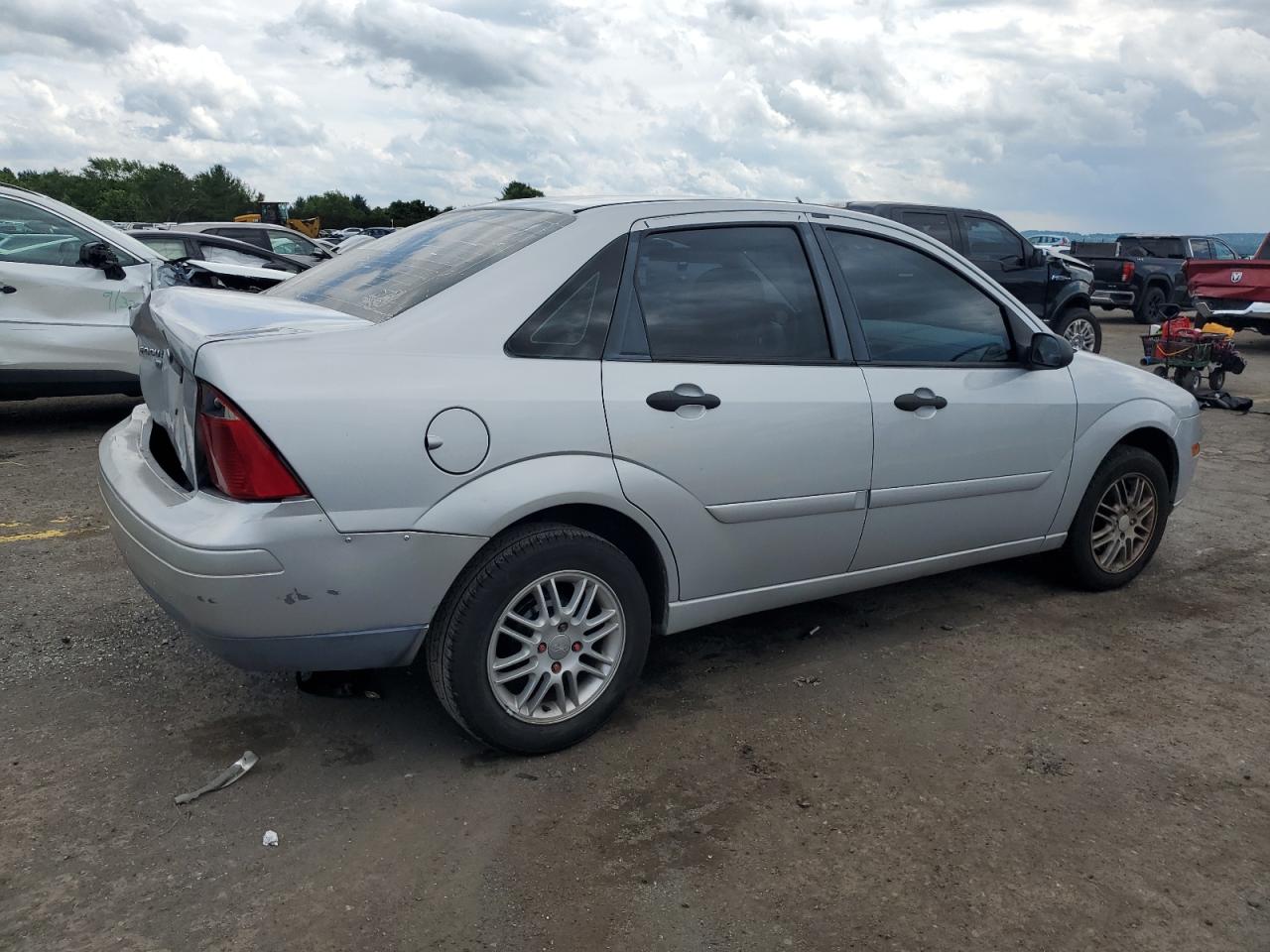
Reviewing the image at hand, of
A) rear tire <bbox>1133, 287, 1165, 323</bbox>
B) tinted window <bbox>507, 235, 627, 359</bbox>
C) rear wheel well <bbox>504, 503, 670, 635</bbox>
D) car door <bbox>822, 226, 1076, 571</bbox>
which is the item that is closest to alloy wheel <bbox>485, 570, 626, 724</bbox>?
rear wheel well <bbox>504, 503, 670, 635</bbox>

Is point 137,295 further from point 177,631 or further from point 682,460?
point 682,460

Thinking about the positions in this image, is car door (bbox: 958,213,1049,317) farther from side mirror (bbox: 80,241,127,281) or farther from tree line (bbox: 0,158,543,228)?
tree line (bbox: 0,158,543,228)

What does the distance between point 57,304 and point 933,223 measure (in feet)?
26.8

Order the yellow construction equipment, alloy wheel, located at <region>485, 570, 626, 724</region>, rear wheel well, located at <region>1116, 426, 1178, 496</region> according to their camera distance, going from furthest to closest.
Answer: the yellow construction equipment → rear wheel well, located at <region>1116, 426, 1178, 496</region> → alloy wheel, located at <region>485, 570, 626, 724</region>

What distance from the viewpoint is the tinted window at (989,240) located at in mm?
11438

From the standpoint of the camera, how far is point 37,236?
7320 millimetres

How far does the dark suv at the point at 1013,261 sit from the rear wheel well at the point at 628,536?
803cm

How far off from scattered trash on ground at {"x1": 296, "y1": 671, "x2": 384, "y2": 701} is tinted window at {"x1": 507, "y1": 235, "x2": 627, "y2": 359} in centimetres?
115

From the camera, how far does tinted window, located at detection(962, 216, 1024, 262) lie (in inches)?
450

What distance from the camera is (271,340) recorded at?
111 inches

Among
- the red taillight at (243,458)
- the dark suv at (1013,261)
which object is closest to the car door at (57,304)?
the red taillight at (243,458)

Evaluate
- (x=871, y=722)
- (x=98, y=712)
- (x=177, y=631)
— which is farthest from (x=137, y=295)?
(x=871, y=722)

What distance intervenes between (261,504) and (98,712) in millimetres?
1284

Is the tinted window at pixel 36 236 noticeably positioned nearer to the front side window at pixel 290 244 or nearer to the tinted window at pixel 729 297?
the front side window at pixel 290 244
